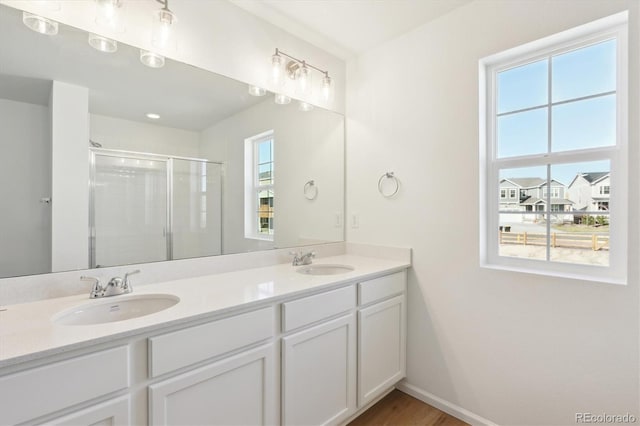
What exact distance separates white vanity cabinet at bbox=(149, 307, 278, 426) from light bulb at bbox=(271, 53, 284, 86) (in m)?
1.51

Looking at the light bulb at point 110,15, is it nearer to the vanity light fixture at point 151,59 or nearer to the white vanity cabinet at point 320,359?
the vanity light fixture at point 151,59

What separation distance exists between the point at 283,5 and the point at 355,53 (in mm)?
761

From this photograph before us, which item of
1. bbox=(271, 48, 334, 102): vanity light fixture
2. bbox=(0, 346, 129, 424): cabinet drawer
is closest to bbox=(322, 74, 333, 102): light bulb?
bbox=(271, 48, 334, 102): vanity light fixture

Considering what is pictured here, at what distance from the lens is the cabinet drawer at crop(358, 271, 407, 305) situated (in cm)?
183

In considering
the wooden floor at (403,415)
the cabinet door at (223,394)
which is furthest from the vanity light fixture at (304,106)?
the wooden floor at (403,415)

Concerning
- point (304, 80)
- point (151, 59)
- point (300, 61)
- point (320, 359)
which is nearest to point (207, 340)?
point (320, 359)

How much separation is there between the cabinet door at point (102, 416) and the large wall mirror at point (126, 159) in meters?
0.71

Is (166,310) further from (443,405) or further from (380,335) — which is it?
(443,405)

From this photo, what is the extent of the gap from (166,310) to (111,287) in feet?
1.27

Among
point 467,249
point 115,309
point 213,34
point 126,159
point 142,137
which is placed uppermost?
point 213,34

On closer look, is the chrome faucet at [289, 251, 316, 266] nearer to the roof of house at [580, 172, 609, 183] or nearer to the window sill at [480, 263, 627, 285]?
the window sill at [480, 263, 627, 285]

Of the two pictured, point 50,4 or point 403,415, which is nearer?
point 50,4

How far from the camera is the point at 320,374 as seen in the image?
5.22 ft

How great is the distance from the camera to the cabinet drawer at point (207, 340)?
1060mm
